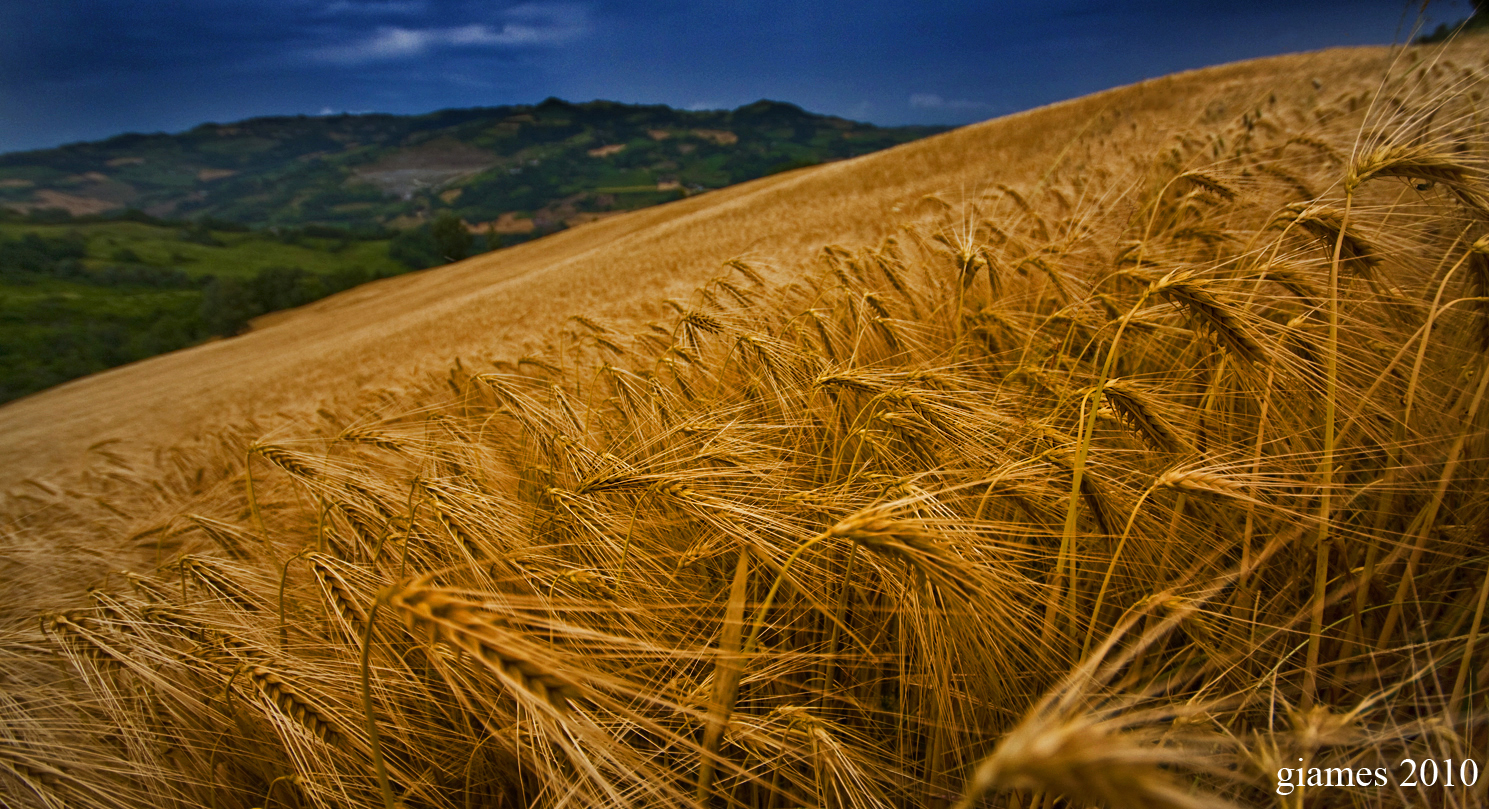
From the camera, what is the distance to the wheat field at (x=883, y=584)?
3.30 feet

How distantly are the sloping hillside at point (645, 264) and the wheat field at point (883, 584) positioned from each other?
10.9 feet

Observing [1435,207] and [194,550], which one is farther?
[194,550]

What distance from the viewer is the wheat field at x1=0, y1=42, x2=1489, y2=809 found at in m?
1.01

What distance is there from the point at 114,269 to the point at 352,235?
34.5 meters

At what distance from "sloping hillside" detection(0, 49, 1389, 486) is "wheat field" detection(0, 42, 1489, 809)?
3314mm

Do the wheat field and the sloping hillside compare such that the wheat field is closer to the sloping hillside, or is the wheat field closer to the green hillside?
the sloping hillside

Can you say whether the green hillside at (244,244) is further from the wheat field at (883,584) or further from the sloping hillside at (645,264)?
the wheat field at (883,584)

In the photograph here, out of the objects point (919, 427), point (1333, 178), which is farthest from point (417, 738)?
point (1333, 178)

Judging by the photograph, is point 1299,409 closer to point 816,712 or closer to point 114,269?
point 816,712

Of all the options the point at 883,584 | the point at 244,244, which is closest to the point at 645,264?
the point at 883,584

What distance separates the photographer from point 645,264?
41.6ft

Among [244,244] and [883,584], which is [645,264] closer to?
[883,584]

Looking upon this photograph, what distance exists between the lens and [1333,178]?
2.36 m

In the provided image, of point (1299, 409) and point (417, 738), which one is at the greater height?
point (1299, 409)
